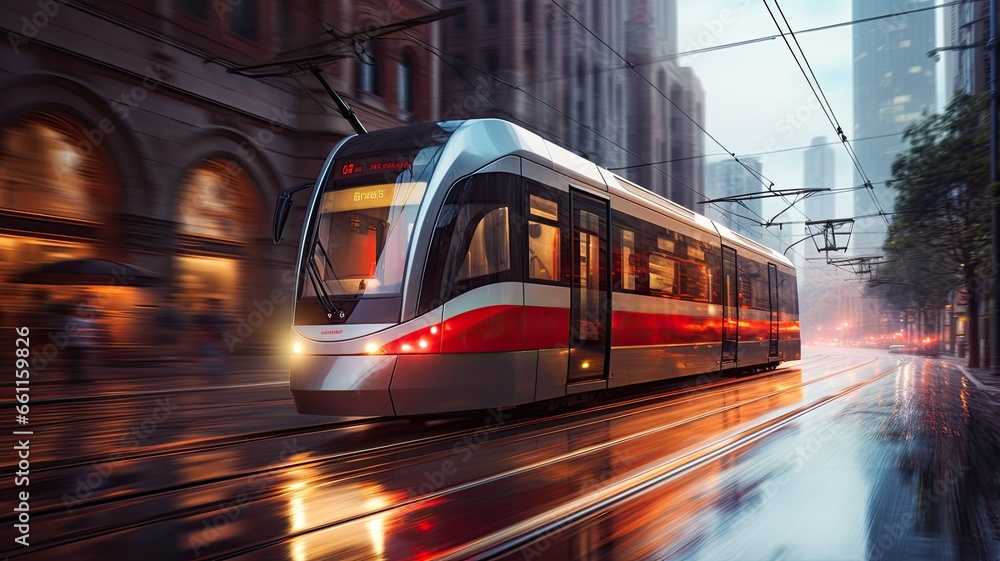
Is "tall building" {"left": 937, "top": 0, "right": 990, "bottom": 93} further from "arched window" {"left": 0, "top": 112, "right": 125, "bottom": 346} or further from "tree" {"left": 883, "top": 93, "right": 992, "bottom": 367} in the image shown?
"arched window" {"left": 0, "top": 112, "right": 125, "bottom": 346}

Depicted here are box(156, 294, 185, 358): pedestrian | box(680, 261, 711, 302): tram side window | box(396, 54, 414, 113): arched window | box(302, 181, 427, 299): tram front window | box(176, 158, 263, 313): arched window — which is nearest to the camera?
box(302, 181, 427, 299): tram front window

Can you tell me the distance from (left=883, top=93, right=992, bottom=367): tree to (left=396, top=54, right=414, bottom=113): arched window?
59.9ft

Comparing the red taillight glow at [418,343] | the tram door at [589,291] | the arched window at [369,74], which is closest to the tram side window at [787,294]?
the tram door at [589,291]

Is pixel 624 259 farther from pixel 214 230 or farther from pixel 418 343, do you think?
pixel 214 230

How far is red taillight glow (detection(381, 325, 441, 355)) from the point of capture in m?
7.83

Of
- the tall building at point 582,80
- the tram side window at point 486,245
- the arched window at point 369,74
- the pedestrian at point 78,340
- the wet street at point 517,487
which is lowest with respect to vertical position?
the wet street at point 517,487

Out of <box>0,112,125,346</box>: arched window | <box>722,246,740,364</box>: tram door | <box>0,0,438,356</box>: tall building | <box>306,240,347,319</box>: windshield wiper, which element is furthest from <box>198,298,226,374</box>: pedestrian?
<box>722,246,740,364</box>: tram door

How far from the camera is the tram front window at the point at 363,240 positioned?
8.16 m

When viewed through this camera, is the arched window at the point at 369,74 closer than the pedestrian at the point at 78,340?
No

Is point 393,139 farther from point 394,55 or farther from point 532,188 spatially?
point 394,55

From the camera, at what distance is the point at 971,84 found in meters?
54.5

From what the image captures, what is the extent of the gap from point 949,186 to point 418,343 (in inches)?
1061

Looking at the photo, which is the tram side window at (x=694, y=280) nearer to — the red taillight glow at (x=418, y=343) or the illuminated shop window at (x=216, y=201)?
the red taillight glow at (x=418, y=343)

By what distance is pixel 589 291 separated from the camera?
1059cm
